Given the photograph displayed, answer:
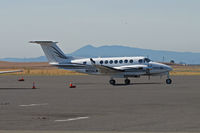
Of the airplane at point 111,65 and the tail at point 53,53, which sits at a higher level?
the tail at point 53,53

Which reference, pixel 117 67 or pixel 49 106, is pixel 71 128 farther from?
pixel 117 67

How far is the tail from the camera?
153 ft

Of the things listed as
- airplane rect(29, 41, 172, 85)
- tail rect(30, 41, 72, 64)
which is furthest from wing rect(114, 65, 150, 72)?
tail rect(30, 41, 72, 64)

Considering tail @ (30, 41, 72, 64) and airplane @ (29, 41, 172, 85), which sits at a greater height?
tail @ (30, 41, 72, 64)

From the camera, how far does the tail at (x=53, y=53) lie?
46.7 m

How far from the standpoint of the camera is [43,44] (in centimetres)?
4766

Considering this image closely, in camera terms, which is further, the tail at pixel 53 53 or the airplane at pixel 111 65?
the tail at pixel 53 53

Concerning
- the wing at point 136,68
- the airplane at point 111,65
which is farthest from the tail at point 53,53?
the wing at point 136,68

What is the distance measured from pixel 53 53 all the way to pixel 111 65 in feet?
19.5

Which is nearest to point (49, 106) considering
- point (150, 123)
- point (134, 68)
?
point (150, 123)

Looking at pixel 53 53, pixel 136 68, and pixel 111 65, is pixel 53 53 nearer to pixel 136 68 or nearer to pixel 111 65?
pixel 111 65

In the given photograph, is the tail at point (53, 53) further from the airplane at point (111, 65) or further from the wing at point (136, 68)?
the wing at point (136, 68)

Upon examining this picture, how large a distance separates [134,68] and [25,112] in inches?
1021

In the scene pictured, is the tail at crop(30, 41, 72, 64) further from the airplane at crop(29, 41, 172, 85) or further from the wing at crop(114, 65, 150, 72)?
the wing at crop(114, 65, 150, 72)
